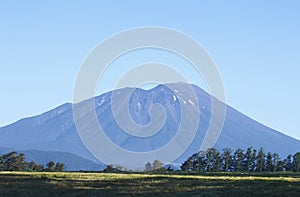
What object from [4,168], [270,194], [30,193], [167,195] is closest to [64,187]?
[30,193]

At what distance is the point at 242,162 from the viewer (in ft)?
438

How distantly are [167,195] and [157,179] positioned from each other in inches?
470

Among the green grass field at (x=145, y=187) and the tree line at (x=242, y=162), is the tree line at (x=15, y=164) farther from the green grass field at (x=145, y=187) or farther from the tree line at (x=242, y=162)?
the green grass field at (x=145, y=187)

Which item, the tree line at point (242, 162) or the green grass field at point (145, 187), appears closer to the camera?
the green grass field at point (145, 187)

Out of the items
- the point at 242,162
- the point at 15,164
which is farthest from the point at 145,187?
the point at 15,164

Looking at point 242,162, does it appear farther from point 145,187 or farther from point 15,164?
point 145,187

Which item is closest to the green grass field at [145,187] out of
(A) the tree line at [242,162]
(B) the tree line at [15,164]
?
(B) the tree line at [15,164]

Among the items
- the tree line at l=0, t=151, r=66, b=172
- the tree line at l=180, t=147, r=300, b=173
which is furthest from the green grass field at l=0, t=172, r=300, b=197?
the tree line at l=180, t=147, r=300, b=173

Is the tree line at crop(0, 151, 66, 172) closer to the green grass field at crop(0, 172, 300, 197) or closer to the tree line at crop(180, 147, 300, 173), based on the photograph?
the tree line at crop(180, 147, 300, 173)

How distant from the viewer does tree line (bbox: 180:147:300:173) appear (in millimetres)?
128762

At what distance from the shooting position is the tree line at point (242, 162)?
422ft

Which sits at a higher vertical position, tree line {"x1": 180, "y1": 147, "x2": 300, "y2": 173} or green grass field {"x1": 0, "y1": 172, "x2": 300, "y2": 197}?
tree line {"x1": 180, "y1": 147, "x2": 300, "y2": 173}

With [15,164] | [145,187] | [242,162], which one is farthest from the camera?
[242,162]

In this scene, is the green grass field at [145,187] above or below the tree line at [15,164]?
below
